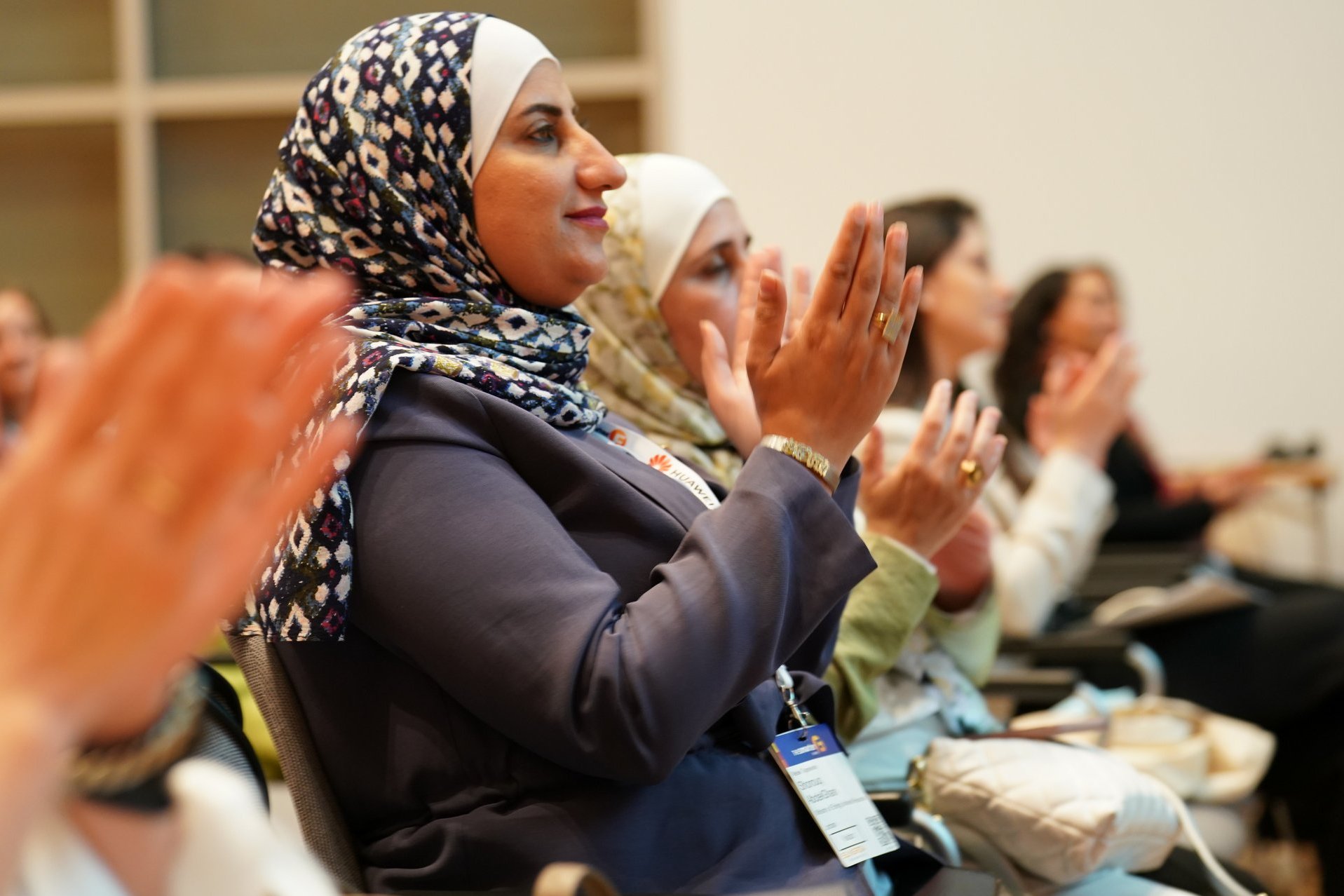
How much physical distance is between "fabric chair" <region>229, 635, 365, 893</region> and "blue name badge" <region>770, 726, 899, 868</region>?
386 mm

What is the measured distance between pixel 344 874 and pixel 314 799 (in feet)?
0.22

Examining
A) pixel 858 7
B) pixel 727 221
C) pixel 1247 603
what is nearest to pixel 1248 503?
pixel 1247 603

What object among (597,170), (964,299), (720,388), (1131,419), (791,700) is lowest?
(1131,419)

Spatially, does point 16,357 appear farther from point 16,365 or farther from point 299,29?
point 299,29

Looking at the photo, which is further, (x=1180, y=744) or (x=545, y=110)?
(x=1180, y=744)

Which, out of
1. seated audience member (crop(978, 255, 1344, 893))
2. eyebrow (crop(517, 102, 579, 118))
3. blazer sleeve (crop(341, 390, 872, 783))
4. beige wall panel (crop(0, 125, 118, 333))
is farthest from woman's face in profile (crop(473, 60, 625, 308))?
beige wall panel (crop(0, 125, 118, 333))

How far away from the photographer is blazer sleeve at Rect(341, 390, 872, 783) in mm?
1016

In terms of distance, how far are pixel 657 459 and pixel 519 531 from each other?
357 millimetres

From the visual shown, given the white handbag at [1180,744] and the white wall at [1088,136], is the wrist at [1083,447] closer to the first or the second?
the white handbag at [1180,744]

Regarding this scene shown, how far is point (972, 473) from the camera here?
61.4 inches

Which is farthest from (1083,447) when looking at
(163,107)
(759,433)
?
(163,107)

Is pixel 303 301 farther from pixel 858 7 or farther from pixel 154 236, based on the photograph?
pixel 154 236

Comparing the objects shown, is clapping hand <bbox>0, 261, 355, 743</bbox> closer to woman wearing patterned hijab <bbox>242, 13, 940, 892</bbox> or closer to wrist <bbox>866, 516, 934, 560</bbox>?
woman wearing patterned hijab <bbox>242, 13, 940, 892</bbox>

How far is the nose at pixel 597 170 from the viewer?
133cm
